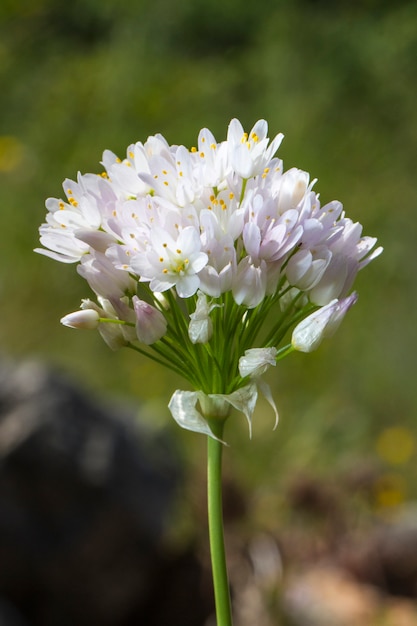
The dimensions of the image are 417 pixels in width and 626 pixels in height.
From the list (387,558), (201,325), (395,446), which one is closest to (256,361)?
(201,325)

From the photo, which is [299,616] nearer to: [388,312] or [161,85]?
[388,312]

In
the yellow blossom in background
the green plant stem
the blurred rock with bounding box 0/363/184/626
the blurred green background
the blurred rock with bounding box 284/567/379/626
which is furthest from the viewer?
the blurred green background

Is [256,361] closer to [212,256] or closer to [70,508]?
[212,256]

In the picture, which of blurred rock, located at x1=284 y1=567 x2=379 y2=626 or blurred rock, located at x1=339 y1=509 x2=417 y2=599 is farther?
blurred rock, located at x1=339 y1=509 x2=417 y2=599

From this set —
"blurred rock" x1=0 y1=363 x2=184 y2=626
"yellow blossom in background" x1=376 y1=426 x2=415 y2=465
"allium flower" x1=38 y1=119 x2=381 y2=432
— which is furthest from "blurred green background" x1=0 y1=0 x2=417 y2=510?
"allium flower" x1=38 y1=119 x2=381 y2=432

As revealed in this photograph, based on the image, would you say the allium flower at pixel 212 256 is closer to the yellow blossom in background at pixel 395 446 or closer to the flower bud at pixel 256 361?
the flower bud at pixel 256 361

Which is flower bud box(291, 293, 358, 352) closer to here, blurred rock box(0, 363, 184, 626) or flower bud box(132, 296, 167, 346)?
flower bud box(132, 296, 167, 346)
